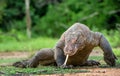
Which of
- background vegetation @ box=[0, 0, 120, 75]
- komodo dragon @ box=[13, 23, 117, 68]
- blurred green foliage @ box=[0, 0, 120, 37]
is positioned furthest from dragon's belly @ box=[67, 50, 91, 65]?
blurred green foliage @ box=[0, 0, 120, 37]

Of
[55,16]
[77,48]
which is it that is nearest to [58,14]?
[55,16]

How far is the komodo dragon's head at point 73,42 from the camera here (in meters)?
6.79

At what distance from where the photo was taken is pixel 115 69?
23.2ft

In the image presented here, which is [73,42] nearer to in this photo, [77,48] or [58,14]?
[77,48]

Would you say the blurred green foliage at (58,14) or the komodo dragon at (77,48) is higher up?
the blurred green foliage at (58,14)

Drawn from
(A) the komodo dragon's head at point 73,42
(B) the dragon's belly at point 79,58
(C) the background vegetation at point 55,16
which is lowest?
(B) the dragon's belly at point 79,58

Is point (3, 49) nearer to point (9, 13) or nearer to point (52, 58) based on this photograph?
point (52, 58)

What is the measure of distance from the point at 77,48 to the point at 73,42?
11cm

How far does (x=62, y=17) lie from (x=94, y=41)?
1464 centimetres

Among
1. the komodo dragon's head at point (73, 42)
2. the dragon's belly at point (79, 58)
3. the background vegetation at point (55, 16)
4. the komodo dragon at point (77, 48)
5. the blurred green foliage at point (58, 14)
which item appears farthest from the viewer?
the blurred green foliage at point (58, 14)

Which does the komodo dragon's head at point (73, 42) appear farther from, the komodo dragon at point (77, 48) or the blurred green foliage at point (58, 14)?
the blurred green foliage at point (58, 14)

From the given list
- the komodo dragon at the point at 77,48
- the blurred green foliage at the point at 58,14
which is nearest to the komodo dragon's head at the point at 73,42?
the komodo dragon at the point at 77,48

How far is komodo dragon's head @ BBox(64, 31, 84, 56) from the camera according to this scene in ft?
22.3

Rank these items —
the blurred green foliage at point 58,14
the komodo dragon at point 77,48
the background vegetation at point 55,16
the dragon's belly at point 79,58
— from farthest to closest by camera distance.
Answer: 1. the blurred green foliage at point 58,14
2. the background vegetation at point 55,16
3. the dragon's belly at point 79,58
4. the komodo dragon at point 77,48
